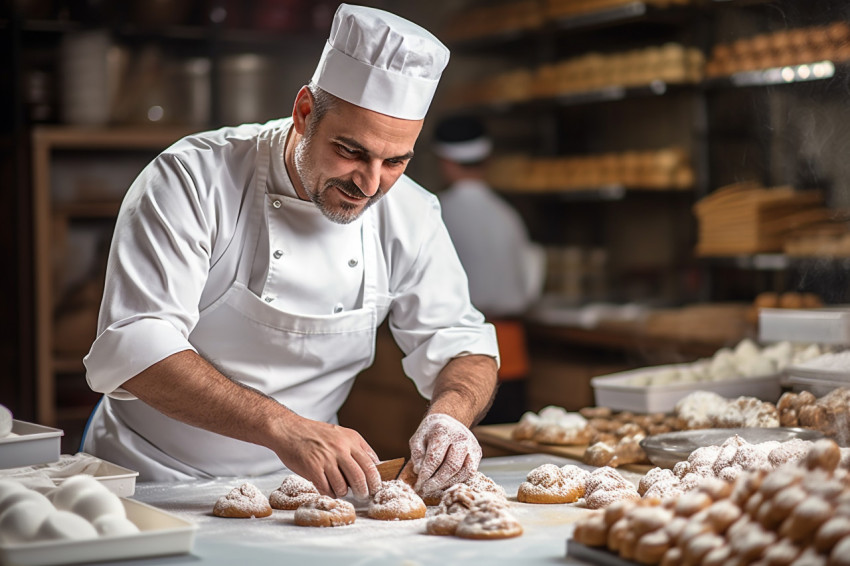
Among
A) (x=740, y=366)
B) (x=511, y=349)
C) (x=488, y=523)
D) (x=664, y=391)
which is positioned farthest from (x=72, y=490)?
(x=511, y=349)

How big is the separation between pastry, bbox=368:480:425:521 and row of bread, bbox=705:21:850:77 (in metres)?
2.23

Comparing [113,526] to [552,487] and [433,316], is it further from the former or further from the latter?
[433,316]

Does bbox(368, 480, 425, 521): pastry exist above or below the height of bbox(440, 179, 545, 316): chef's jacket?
below

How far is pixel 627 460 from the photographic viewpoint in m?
2.12

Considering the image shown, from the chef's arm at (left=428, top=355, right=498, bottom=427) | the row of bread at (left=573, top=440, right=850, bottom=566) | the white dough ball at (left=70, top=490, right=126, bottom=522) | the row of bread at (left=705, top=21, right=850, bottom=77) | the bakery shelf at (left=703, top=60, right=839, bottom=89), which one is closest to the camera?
the row of bread at (left=573, top=440, right=850, bottom=566)

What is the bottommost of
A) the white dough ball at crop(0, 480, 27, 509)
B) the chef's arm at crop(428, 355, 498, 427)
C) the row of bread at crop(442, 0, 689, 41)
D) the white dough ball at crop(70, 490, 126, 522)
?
the white dough ball at crop(70, 490, 126, 522)

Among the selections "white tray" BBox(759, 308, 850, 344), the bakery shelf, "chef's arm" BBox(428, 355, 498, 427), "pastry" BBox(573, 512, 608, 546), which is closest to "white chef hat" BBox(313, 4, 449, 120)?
"chef's arm" BBox(428, 355, 498, 427)

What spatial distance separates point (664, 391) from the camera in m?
2.53

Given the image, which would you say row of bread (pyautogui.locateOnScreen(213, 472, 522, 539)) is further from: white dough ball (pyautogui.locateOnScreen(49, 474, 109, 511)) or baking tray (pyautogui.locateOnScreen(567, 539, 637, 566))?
white dough ball (pyautogui.locateOnScreen(49, 474, 109, 511))

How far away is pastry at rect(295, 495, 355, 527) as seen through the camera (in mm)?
1605

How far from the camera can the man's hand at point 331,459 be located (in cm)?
171

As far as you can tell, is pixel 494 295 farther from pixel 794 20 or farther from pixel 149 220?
pixel 149 220

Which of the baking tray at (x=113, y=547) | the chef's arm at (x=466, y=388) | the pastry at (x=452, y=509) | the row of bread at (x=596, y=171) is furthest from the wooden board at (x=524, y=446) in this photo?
the row of bread at (x=596, y=171)

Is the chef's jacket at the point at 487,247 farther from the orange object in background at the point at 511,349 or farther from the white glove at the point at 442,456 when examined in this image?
the white glove at the point at 442,456
